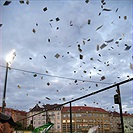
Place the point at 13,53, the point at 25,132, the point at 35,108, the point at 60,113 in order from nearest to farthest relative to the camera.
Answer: the point at 25,132 → the point at 13,53 → the point at 60,113 → the point at 35,108

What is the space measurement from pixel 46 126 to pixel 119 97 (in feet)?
8.68

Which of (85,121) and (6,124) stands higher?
(6,124)

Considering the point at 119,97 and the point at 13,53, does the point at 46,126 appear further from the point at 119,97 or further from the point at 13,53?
the point at 13,53

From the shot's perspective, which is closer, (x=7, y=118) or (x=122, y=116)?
(x=7, y=118)

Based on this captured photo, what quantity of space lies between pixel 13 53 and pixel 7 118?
353 inches

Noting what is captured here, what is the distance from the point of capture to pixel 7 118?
1.66 metres

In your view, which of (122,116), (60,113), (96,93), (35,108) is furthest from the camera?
(35,108)

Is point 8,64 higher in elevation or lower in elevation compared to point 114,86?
higher

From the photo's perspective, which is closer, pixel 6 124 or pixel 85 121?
pixel 6 124

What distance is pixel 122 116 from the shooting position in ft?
9.41

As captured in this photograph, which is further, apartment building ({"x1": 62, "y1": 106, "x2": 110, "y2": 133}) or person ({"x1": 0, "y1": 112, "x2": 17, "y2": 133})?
apartment building ({"x1": 62, "y1": 106, "x2": 110, "y2": 133})

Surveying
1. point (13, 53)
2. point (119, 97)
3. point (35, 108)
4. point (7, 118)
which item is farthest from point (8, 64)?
point (35, 108)

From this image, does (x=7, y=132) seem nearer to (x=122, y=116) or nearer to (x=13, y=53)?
(x=122, y=116)

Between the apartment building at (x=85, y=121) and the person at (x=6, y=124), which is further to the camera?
the apartment building at (x=85, y=121)
